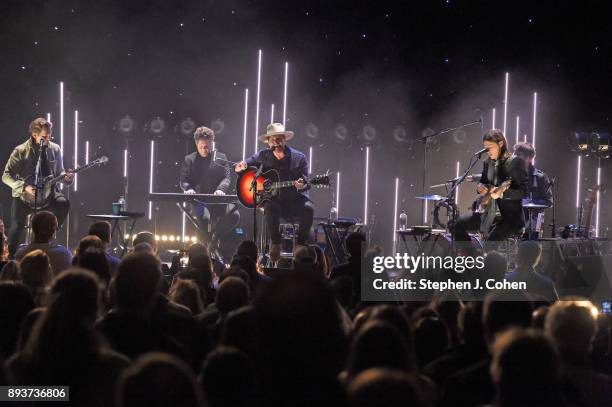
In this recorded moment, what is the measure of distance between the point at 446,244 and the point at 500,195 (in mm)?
1837

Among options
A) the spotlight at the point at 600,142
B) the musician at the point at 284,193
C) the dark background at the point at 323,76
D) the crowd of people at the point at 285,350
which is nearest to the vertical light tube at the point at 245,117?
the dark background at the point at 323,76

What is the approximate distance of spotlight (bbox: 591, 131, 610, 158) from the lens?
1384cm

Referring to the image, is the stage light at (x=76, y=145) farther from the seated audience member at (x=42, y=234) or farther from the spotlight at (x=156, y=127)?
the seated audience member at (x=42, y=234)

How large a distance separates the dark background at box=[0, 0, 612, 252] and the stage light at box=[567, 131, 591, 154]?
59cm

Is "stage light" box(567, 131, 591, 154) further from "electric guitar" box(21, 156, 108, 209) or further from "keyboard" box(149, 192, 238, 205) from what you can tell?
"electric guitar" box(21, 156, 108, 209)

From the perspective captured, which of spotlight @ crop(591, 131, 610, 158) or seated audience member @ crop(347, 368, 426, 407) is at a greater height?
spotlight @ crop(591, 131, 610, 158)

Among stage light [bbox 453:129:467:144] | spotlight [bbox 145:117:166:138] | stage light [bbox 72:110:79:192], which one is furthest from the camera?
stage light [bbox 453:129:467:144]

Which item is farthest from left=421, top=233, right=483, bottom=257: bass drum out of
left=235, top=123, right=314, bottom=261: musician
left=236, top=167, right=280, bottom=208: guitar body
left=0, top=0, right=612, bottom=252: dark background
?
left=0, top=0, right=612, bottom=252: dark background

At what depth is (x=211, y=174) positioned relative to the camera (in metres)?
11.1

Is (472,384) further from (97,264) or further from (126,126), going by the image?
(126,126)

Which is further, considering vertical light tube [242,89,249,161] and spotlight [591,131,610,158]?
spotlight [591,131,610,158]

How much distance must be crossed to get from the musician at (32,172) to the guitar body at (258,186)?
2.39 m

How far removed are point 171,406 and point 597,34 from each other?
14.2 meters

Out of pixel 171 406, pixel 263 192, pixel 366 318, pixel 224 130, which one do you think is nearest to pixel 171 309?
pixel 366 318
